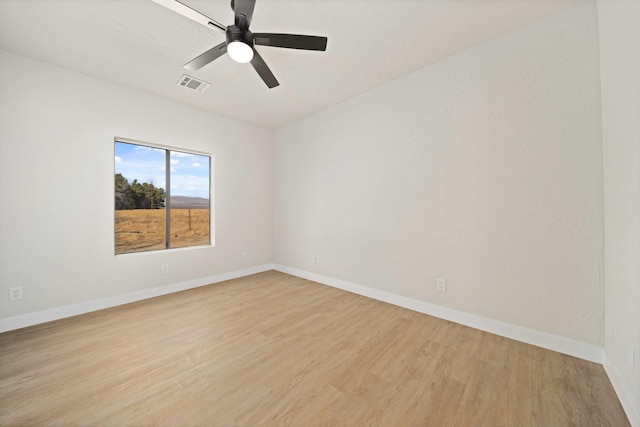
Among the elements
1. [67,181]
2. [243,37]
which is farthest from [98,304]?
[243,37]

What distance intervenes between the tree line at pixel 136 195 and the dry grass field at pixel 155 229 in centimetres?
8

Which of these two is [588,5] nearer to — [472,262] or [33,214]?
[472,262]

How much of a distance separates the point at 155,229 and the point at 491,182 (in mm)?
4524

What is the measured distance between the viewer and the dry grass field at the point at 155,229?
10.7 ft

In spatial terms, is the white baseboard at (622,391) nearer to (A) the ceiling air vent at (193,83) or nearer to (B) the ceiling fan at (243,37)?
(B) the ceiling fan at (243,37)

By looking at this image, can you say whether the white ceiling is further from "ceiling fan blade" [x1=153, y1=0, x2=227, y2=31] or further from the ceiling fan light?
the ceiling fan light

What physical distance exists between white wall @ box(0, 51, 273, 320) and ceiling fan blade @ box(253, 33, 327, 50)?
229 cm

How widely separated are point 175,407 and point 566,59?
3.82 m

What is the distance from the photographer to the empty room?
1473mm

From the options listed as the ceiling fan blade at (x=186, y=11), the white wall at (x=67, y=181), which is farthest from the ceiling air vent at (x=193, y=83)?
the ceiling fan blade at (x=186, y=11)

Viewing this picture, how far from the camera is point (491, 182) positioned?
7.35 ft

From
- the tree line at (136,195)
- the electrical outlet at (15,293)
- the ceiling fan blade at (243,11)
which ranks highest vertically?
the ceiling fan blade at (243,11)

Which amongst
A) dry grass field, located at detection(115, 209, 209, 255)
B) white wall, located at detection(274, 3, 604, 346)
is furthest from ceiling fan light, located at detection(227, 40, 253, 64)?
dry grass field, located at detection(115, 209, 209, 255)

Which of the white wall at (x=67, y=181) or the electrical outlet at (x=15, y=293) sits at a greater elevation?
the white wall at (x=67, y=181)
